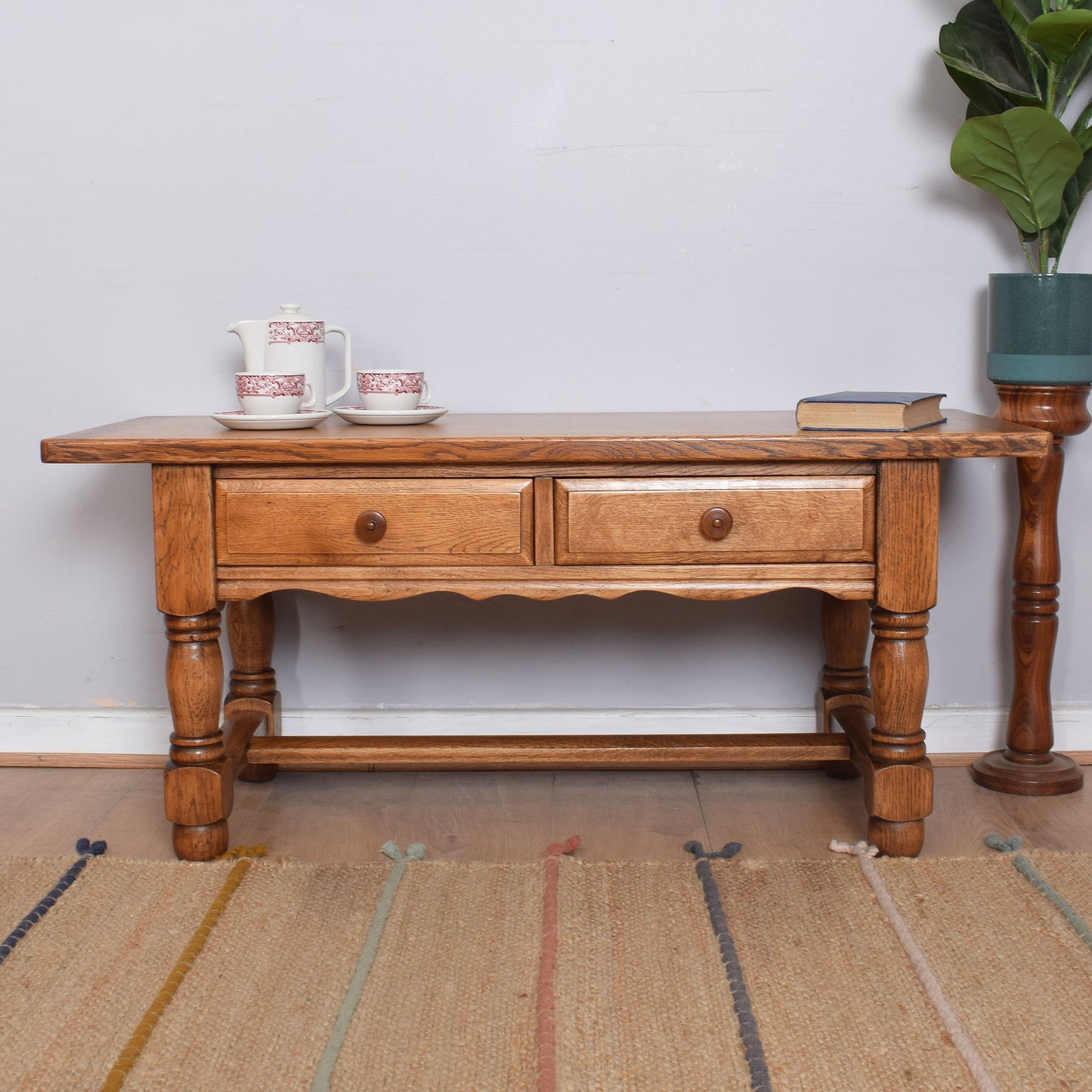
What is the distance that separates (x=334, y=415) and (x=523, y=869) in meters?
0.87

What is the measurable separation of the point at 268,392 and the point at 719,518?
71cm

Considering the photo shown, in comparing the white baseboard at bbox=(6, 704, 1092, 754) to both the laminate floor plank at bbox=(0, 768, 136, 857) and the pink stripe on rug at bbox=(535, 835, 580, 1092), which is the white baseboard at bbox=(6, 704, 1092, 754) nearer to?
the laminate floor plank at bbox=(0, 768, 136, 857)

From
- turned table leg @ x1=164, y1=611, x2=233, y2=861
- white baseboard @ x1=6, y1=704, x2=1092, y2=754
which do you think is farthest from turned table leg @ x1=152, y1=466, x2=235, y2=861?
white baseboard @ x1=6, y1=704, x2=1092, y2=754

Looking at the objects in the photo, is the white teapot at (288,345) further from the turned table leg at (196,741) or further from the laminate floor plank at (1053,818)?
the laminate floor plank at (1053,818)

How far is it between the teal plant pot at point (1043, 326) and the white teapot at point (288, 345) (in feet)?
3.60

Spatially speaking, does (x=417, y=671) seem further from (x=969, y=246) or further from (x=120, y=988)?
(x=969, y=246)

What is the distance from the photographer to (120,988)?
1513mm

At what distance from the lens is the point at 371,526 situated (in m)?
1.77

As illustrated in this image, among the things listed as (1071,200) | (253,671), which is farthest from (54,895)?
(1071,200)

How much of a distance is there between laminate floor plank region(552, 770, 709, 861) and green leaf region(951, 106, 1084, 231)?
1133mm

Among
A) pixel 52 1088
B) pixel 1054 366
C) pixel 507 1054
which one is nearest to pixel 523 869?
pixel 507 1054

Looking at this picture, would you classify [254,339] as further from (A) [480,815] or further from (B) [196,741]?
(A) [480,815]

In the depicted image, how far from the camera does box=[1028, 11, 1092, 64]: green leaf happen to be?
1.75 meters

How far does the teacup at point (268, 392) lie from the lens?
1.85m
